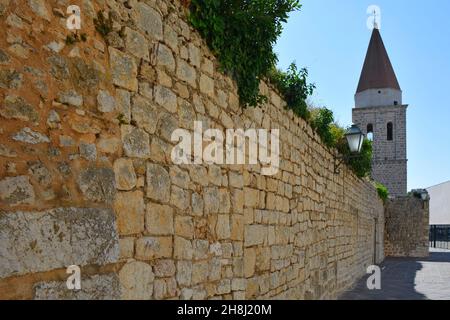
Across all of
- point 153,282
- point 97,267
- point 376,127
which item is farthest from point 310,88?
point 376,127

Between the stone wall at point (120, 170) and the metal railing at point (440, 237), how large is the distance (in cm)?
2704

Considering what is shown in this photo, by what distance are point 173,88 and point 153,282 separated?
1255mm

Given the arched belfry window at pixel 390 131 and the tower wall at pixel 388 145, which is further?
the arched belfry window at pixel 390 131

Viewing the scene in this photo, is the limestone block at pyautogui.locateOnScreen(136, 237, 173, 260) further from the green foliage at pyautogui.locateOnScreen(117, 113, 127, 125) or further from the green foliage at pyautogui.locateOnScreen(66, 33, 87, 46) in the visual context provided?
the green foliage at pyautogui.locateOnScreen(66, 33, 87, 46)

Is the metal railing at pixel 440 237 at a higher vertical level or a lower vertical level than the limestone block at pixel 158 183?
lower

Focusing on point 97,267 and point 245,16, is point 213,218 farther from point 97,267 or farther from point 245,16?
point 245,16

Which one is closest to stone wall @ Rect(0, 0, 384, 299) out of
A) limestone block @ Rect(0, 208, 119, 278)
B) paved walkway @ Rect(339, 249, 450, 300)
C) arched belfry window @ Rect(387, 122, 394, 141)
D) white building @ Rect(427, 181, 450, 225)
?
limestone block @ Rect(0, 208, 119, 278)

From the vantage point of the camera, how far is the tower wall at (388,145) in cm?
3203

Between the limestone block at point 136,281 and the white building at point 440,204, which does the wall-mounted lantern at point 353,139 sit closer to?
the limestone block at point 136,281

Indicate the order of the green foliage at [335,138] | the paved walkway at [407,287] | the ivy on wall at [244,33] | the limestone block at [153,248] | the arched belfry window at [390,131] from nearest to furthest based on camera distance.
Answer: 1. the limestone block at [153,248]
2. the ivy on wall at [244,33]
3. the green foliage at [335,138]
4. the paved walkway at [407,287]
5. the arched belfry window at [390,131]

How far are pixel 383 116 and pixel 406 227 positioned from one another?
1382 cm

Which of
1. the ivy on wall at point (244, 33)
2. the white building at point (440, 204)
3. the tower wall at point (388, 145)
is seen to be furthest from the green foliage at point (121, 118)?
the white building at point (440, 204)

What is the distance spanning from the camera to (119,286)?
2.30 metres

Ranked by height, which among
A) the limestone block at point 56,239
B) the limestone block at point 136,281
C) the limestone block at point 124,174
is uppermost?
the limestone block at point 124,174
